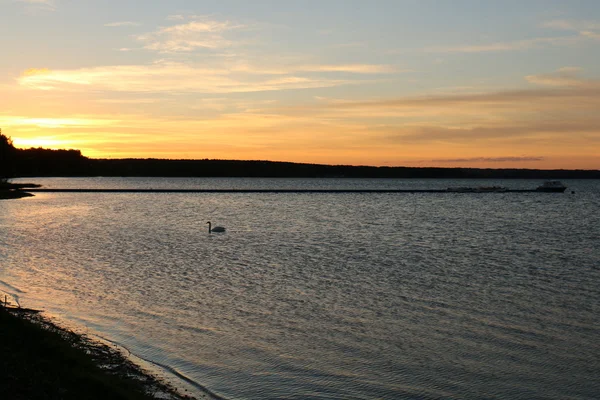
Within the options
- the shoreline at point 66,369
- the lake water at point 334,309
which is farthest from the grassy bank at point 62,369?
the lake water at point 334,309

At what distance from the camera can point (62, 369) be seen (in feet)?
39.3

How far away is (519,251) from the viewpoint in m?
40.2

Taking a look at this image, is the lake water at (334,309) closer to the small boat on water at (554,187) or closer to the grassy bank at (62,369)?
the grassy bank at (62,369)

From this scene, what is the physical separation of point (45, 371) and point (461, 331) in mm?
11685

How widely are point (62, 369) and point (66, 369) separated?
8cm

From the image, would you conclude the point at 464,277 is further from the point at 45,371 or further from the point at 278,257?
the point at 45,371

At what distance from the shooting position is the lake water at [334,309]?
1396 cm

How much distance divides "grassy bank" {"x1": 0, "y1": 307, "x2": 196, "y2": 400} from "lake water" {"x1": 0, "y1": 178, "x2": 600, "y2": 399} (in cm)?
112

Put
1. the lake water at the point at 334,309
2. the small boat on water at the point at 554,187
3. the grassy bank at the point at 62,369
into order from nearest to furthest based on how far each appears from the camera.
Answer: the grassy bank at the point at 62,369 < the lake water at the point at 334,309 < the small boat on water at the point at 554,187

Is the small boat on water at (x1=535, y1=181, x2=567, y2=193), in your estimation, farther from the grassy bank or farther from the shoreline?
the grassy bank

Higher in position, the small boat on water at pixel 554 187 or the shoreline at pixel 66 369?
the small boat on water at pixel 554 187

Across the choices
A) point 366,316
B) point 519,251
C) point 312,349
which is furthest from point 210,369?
point 519,251

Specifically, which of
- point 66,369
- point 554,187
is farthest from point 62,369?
point 554,187

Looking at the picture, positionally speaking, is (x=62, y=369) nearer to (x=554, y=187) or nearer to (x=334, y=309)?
(x=334, y=309)
